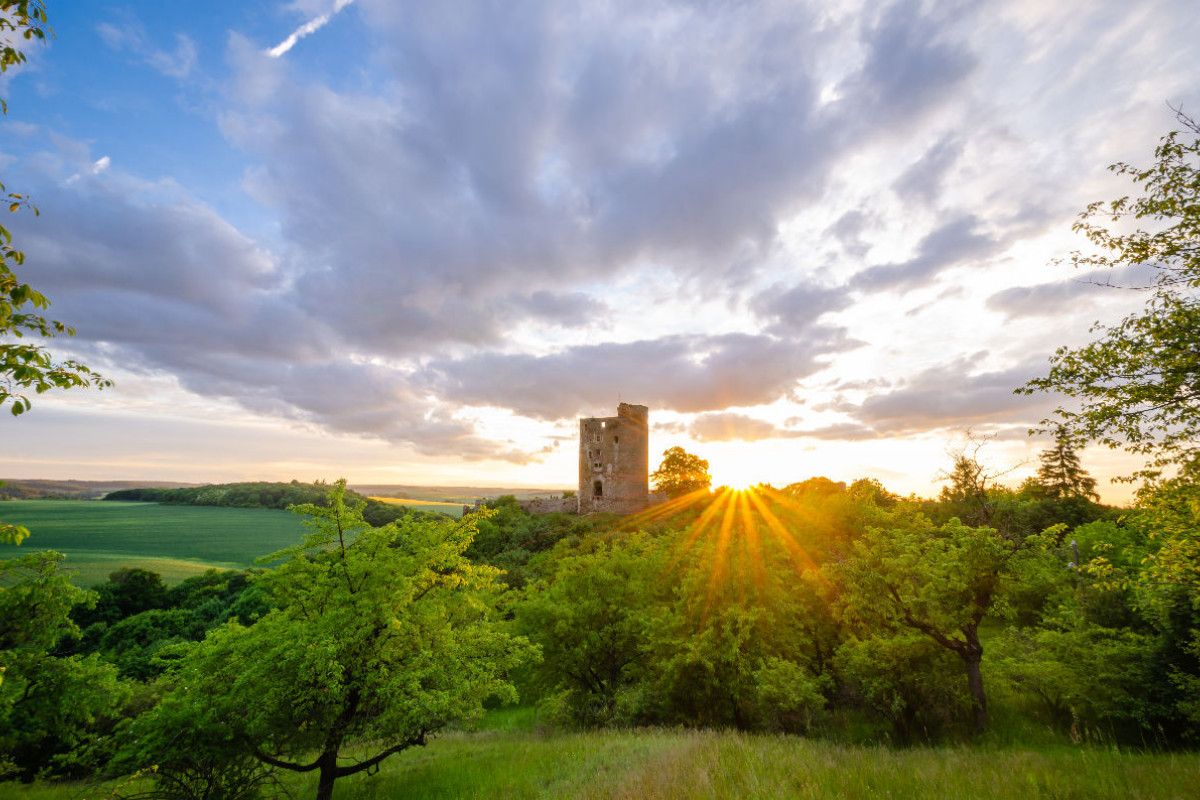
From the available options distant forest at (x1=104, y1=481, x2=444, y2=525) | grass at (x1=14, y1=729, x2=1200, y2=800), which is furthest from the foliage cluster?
distant forest at (x1=104, y1=481, x2=444, y2=525)

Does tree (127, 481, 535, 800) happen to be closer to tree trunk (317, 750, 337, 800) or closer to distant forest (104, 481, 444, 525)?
tree trunk (317, 750, 337, 800)

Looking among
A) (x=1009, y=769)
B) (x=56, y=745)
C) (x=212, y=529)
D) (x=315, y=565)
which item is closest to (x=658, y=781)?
(x=1009, y=769)

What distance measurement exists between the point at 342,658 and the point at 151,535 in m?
105

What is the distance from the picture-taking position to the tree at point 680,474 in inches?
3029

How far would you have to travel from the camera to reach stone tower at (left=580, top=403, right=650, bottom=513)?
69.8 meters

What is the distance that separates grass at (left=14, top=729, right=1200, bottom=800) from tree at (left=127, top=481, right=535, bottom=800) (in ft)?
6.93

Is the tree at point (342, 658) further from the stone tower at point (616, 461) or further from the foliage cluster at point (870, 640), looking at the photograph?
the stone tower at point (616, 461)

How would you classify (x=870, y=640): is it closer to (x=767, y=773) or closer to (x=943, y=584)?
(x=943, y=584)

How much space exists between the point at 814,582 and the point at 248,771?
57.9 ft

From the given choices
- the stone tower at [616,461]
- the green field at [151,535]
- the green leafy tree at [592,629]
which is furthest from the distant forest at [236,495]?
the green leafy tree at [592,629]

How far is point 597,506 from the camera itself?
70125 mm

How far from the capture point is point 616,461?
232 feet

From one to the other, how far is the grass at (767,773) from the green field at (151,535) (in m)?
60.5

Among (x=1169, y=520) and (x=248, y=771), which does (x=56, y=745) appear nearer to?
(x=248, y=771)
